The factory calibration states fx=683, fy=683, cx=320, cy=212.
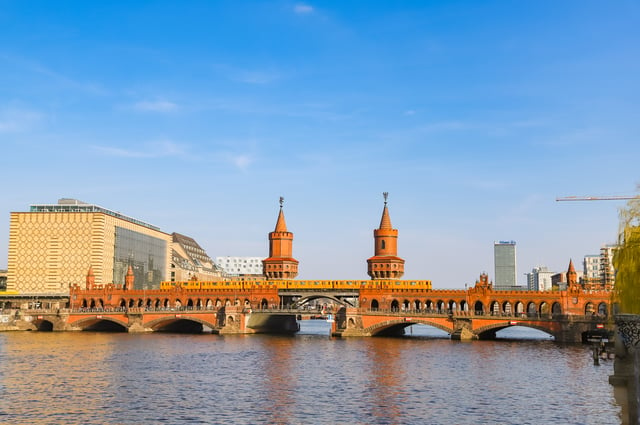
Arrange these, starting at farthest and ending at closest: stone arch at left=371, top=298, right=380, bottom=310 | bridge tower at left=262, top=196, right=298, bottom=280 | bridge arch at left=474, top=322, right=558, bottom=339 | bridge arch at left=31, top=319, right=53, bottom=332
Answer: bridge tower at left=262, top=196, right=298, bottom=280
bridge arch at left=31, top=319, right=53, bottom=332
stone arch at left=371, top=298, right=380, bottom=310
bridge arch at left=474, top=322, right=558, bottom=339

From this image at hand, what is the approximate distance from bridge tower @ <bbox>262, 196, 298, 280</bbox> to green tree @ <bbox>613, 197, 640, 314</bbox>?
128m

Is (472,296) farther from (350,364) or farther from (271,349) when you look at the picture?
(350,364)

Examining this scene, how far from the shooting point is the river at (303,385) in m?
56.5

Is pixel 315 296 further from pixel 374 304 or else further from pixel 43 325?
pixel 43 325

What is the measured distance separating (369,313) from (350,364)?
5126cm

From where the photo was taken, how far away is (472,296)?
141375mm

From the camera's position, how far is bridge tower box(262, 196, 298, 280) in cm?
18450

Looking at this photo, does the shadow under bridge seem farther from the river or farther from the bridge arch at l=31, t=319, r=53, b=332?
the bridge arch at l=31, t=319, r=53, b=332

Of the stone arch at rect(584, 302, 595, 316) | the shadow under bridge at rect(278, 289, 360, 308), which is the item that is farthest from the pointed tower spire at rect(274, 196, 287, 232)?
the stone arch at rect(584, 302, 595, 316)

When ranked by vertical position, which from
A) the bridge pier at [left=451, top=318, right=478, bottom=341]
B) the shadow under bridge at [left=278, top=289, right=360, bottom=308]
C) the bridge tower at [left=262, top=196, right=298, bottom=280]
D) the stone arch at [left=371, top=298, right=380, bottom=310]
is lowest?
the bridge pier at [left=451, top=318, right=478, bottom=341]

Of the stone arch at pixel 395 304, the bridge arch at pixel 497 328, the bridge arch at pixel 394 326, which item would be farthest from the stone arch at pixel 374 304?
the bridge arch at pixel 497 328

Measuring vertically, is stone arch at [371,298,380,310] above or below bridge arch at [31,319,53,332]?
above

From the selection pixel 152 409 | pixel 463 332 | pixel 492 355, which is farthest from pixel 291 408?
pixel 463 332

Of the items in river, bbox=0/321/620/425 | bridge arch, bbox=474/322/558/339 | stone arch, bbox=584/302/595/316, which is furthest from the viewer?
stone arch, bbox=584/302/595/316
